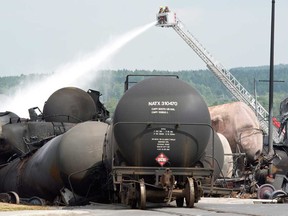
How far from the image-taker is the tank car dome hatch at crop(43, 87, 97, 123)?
2933cm

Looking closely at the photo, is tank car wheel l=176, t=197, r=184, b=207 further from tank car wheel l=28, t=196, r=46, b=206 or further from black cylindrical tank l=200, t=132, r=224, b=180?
tank car wheel l=28, t=196, r=46, b=206

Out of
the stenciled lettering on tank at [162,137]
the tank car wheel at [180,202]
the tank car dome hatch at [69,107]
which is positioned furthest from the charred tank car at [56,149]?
the stenciled lettering on tank at [162,137]

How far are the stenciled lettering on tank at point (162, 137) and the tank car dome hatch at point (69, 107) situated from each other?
1244 cm

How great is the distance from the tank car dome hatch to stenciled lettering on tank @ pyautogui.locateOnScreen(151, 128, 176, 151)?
12441mm

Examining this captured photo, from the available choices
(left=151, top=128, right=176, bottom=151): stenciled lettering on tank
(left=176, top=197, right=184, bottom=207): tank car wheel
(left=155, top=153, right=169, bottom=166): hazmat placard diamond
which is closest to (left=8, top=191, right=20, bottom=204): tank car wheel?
(left=176, top=197, right=184, bottom=207): tank car wheel

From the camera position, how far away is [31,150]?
25250 mm

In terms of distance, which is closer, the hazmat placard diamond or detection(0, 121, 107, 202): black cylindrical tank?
the hazmat placard diamond

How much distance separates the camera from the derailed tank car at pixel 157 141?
17.1 m

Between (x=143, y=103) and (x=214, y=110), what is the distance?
17593 millimetres

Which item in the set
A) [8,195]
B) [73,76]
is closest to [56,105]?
[8,195]

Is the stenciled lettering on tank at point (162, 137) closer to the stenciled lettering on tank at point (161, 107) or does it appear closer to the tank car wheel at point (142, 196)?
the stenciled lettering on tank at point (161, 107)

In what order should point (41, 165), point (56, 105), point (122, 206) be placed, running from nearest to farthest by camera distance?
point (122, 206), point (41, 165), point (56, 105)

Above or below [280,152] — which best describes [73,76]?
above

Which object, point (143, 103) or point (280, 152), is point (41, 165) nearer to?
point (143, 103)
